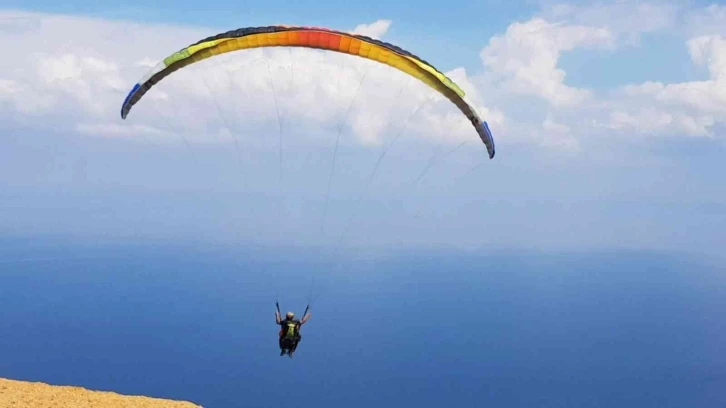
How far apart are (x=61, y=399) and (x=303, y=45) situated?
44.2ft

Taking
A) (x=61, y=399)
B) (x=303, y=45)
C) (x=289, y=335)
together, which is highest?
(x=303, y=45)

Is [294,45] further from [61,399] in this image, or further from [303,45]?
[61,399]

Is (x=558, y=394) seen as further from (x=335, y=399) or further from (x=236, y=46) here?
(x=236, y=46)

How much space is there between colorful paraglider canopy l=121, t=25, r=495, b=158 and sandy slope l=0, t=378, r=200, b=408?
9.36 meters

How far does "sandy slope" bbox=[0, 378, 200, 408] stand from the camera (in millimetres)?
20594

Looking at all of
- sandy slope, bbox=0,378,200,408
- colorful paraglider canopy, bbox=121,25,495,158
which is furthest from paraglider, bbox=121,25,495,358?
sandy slope, bbox=0,378,200,408

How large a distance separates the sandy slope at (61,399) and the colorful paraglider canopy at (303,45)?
30.7 feet

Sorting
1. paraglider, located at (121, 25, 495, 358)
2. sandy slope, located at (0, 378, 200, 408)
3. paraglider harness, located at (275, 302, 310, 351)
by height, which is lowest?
sandy slope, located at (0, 378, 200, 408)

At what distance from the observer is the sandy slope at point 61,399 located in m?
20.6

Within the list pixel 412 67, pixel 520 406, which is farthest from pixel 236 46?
pixel 520 406

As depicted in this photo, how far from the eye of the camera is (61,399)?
2136 centimetres

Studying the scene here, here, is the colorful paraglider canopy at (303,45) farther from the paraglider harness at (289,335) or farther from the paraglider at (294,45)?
the paraglider harness at (289,335)

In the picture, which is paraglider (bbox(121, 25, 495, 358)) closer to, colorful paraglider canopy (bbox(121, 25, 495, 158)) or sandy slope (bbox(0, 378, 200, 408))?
colorful paraglider canopy (bbox(121, 25, 495, 158))

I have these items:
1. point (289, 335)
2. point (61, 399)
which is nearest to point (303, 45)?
point (289, 335)
